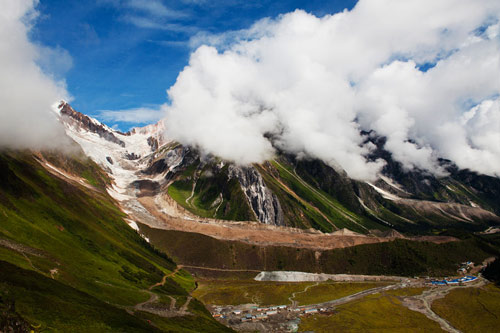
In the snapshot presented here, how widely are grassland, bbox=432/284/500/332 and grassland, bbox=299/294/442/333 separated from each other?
13921 millimetres

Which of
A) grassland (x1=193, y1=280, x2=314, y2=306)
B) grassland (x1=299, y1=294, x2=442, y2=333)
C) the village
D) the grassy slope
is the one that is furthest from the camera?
grassland (x1=193, y1=280, x2=314, y2=306)

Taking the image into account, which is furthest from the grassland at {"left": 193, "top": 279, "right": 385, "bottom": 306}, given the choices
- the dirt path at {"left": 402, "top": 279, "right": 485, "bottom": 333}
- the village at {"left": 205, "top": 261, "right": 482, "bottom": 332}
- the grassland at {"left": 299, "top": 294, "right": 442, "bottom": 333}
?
the dirt path at {"left": 402, "top": 279, "right": 485, "bottom": 333}

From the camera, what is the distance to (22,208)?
5714 inches

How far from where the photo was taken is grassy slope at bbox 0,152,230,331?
7470 cm

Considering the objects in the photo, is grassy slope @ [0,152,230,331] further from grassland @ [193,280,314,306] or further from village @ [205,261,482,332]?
village @ [205,261,482,332]

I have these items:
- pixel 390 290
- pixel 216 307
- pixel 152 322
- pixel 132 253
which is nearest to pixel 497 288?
pixel 390 290

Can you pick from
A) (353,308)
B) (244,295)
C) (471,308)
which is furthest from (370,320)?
(244,295)

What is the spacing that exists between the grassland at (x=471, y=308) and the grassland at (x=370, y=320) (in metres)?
13.9

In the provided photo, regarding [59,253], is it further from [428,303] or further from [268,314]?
[428,303]

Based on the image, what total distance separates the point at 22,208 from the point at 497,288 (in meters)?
279

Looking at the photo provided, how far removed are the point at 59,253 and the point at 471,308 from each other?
659ft

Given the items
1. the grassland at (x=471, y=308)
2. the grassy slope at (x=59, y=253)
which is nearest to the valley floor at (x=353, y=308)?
the grassland at (x=471, y=308)

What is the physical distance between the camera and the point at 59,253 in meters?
125

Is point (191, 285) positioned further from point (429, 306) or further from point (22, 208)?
point (429, 306)
